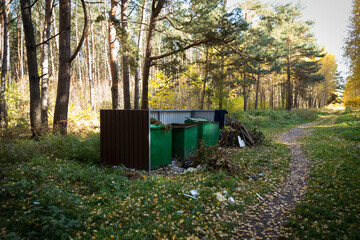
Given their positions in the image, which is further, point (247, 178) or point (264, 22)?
point (264, 22)

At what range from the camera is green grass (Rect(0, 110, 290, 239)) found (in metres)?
2.92

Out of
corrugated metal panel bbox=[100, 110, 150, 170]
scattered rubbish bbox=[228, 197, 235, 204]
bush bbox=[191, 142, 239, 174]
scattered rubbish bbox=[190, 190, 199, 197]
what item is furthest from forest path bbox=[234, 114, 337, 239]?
corrugated metal panel bbox=[100, 110, 150, 170]

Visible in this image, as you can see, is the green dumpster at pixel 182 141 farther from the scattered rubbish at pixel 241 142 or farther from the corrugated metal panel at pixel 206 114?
the scattered rubbish at pixel 241 142

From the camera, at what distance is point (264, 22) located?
25.9 metres

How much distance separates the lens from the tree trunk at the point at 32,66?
22.0ft

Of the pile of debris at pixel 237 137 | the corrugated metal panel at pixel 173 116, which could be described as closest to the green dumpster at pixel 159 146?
the corrugated metal panel at pixel 173 116

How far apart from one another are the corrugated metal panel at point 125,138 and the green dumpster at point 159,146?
219 mm

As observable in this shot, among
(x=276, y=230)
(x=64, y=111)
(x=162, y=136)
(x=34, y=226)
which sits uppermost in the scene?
(x=64, y=111)

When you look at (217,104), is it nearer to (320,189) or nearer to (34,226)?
(320,189)

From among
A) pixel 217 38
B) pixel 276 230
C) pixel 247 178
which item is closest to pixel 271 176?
pixel 247 178

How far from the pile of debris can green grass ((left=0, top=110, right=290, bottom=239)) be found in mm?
3715

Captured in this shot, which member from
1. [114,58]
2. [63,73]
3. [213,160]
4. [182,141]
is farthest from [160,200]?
[114,58]

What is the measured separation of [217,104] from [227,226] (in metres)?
17.1

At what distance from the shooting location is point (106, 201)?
3908 millimetres
